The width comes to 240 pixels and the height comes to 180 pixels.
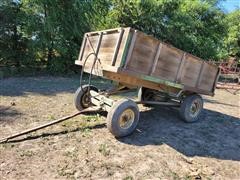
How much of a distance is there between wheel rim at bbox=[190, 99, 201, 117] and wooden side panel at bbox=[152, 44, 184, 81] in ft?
4.11

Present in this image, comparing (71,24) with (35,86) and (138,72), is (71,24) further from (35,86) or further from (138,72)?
(138,72)

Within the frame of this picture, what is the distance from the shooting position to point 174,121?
699cm

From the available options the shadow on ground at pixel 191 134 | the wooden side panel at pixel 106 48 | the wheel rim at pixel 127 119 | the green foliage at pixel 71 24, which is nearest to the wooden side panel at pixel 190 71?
the shadow on ground at pixel 191 134

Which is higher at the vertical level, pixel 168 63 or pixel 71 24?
pixel 71 24

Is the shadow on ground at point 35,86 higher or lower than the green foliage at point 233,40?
lower

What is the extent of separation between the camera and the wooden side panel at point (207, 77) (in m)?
6.99

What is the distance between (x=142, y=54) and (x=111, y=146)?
1795mm

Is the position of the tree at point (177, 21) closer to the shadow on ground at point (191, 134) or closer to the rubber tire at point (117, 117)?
the shadow on ground at point (191, 134)

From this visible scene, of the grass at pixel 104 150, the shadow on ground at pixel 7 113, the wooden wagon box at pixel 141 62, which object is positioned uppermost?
the wooden wagon box at pixel 141 62

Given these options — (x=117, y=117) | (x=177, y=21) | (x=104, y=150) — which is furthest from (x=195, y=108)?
(x=177, y=21)

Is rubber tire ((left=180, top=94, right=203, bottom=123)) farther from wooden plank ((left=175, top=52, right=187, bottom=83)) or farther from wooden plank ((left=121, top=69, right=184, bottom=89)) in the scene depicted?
wooden plank ((left=175, top=52, right=187, bottom=83))

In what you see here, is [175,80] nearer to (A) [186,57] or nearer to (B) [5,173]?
(A) [186,57]

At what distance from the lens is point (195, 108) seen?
23.6 ft

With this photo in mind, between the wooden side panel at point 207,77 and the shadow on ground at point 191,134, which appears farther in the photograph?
the wooden side panel at point 207,77
